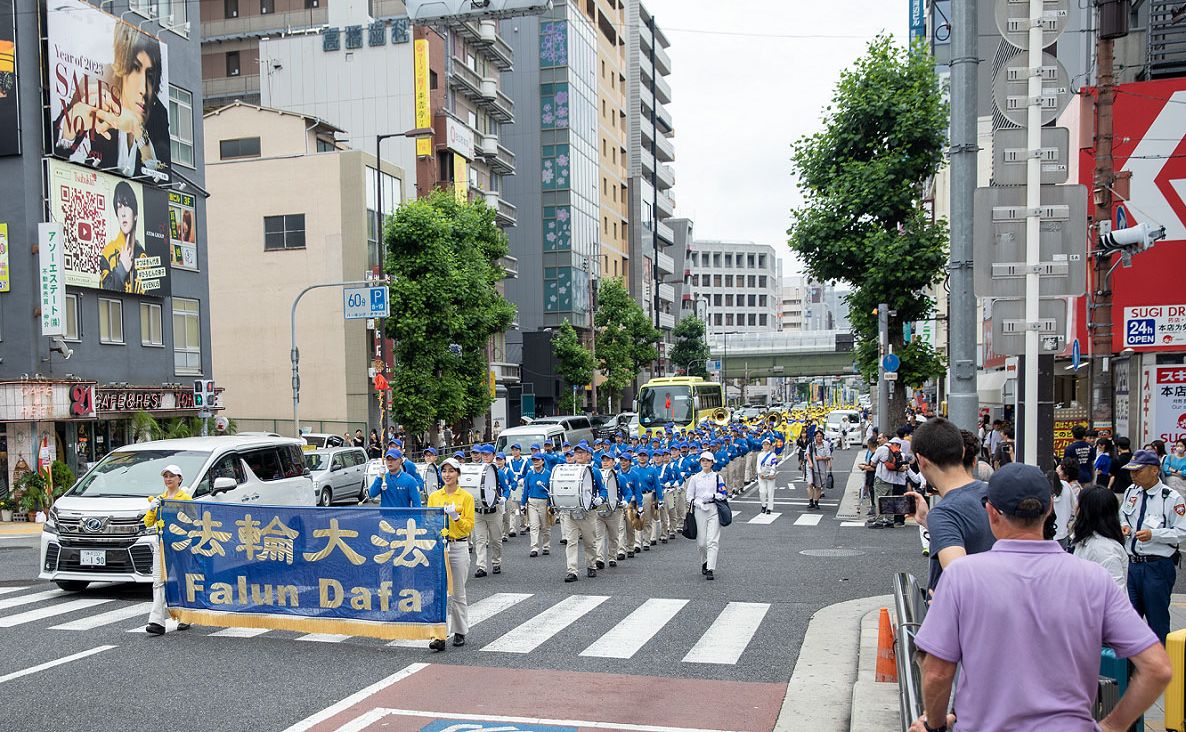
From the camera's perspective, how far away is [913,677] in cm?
481

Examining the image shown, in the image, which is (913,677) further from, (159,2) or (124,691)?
(159,2)

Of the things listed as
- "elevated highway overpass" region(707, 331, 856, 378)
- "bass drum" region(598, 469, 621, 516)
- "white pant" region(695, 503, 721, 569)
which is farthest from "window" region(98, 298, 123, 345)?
"elevated highway overpass" region(707, 331, 856, 378)

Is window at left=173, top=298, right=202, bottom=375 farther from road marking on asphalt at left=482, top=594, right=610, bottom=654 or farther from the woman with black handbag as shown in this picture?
road marking on asphalt at left=482, top=594, right=610, bottom=654

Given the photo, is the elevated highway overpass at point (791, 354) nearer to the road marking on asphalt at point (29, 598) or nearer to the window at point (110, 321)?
the window at point (110, 321)

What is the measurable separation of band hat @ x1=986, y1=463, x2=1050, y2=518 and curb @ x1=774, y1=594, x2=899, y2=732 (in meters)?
3.65

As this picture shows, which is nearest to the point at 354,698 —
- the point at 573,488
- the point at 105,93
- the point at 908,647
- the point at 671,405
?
the point at 908,647

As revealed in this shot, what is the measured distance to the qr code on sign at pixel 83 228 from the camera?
1061 inches

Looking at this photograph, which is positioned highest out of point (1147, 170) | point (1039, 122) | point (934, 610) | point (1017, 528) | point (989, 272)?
point (1147, 170)

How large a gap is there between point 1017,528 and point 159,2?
33465 mm

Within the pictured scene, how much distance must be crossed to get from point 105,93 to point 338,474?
40.7 feet

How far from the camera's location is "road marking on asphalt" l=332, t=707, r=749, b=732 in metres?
7.40

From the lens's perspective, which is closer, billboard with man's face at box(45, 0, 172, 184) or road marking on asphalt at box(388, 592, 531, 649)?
road marking on asphalt at box(388, 592, 531, 649)

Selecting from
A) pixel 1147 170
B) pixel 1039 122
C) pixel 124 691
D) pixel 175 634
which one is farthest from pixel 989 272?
pixel 1147 170

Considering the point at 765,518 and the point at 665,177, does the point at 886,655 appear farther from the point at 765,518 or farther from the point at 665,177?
the point at 665,177
